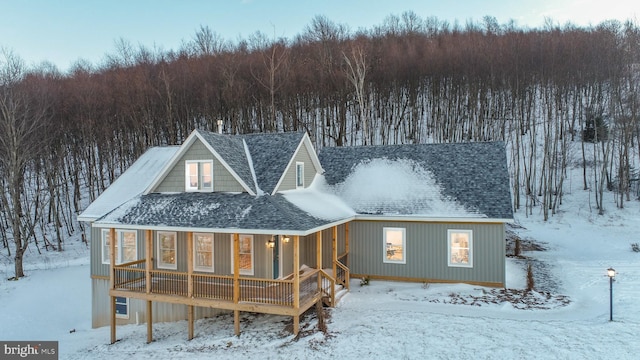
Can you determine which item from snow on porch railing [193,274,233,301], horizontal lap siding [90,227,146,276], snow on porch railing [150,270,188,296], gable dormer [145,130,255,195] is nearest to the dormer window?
gable dormer [145,130,255,195]

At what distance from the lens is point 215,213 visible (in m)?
12.5

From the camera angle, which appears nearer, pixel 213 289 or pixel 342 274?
pixel 213 289

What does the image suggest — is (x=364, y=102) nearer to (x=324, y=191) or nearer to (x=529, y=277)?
(x=324, y=191)

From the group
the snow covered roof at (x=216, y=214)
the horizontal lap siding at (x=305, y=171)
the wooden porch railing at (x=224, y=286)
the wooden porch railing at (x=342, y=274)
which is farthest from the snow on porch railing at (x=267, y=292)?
the horizontal lap siding at (x=305, y=171)

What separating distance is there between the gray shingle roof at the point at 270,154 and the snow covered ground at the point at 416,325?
4920 mm

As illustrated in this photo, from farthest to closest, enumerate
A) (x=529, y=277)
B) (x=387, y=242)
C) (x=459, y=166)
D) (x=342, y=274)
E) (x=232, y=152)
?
(x=459, y=166)
(x=387, y=242)
(x=529, y=277)
(x=342, y=274)
(x=232, y=152)

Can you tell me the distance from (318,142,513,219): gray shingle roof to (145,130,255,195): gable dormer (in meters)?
5.61

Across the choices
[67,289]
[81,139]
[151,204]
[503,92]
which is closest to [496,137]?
[503,92]

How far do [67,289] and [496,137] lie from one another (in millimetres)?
34124

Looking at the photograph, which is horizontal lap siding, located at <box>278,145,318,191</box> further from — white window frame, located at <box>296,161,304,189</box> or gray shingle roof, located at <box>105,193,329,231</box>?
gray shingle roof, located at <box>105,193,329,231</box>

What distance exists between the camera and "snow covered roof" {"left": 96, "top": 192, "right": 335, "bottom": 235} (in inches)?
452

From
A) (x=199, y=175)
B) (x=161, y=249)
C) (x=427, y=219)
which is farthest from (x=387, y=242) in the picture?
(x=161, y=249)

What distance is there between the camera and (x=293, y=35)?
41.6 metres

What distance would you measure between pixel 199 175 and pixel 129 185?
5.17 m
